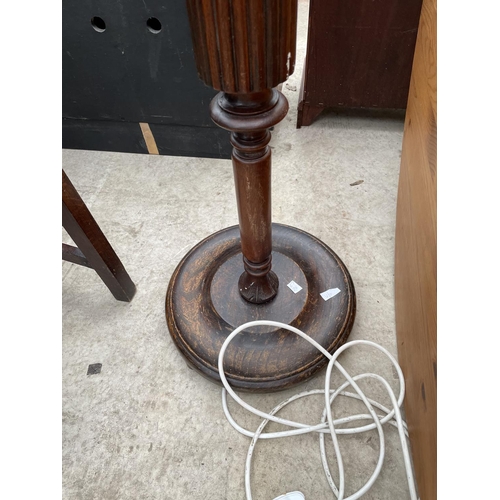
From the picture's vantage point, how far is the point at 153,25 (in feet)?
3.51

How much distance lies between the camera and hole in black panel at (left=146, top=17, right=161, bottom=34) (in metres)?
1.06

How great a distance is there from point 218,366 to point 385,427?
357 mm

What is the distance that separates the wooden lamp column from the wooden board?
0.15m

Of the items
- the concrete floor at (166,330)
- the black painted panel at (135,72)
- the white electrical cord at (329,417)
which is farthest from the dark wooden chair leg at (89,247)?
the black painted panel at (135,72)

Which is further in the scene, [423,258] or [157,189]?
[157,189]

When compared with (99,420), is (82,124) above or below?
above

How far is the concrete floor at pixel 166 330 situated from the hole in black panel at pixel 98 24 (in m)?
0.44

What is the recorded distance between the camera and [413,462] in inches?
28.1

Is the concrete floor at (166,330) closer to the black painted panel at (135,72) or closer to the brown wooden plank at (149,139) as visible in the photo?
the brown wooden plank at (149,139)

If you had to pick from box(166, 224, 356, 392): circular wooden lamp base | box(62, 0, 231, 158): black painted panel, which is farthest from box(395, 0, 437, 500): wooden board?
box(62, 0, 231, 158): black painted panel

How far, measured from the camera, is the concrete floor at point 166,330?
2.48ft

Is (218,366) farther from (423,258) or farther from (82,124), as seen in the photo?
(82,124)

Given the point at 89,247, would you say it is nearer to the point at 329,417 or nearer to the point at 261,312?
the point at 261,312

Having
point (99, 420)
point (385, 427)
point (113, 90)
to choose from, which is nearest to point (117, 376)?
point (99, 420)
